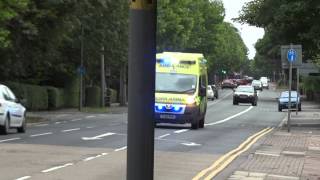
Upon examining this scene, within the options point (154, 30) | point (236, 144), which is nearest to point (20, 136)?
point (236, 144)

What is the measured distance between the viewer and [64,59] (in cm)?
5147

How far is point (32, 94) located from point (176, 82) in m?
19.5

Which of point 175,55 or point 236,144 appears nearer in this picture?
point 236,144

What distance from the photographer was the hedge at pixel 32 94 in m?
42.1

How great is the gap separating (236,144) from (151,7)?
16940mm

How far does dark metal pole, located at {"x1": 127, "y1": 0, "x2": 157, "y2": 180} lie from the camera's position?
13.4 ft

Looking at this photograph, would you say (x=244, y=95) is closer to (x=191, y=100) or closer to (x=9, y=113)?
(x=191, y=100)

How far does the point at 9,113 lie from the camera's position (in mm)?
22812

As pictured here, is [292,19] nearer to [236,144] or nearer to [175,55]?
[175,55]

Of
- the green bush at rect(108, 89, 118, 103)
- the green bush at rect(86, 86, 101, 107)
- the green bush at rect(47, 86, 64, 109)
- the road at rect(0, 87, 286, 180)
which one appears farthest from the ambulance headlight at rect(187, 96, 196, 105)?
the green bush at rect(108, 89, 118, 103)

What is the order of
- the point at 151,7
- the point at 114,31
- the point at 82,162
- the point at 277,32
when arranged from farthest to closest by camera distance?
the point at 114,31
the point at 277,32
the point at 82,162
the point at 151,7

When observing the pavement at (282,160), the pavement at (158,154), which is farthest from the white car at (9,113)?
the pavement at (282,160)

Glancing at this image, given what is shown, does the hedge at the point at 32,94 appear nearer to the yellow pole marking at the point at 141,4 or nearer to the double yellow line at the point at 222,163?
the double yellow line at the point at 222,163

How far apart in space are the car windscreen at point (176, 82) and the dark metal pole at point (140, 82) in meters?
22.6
